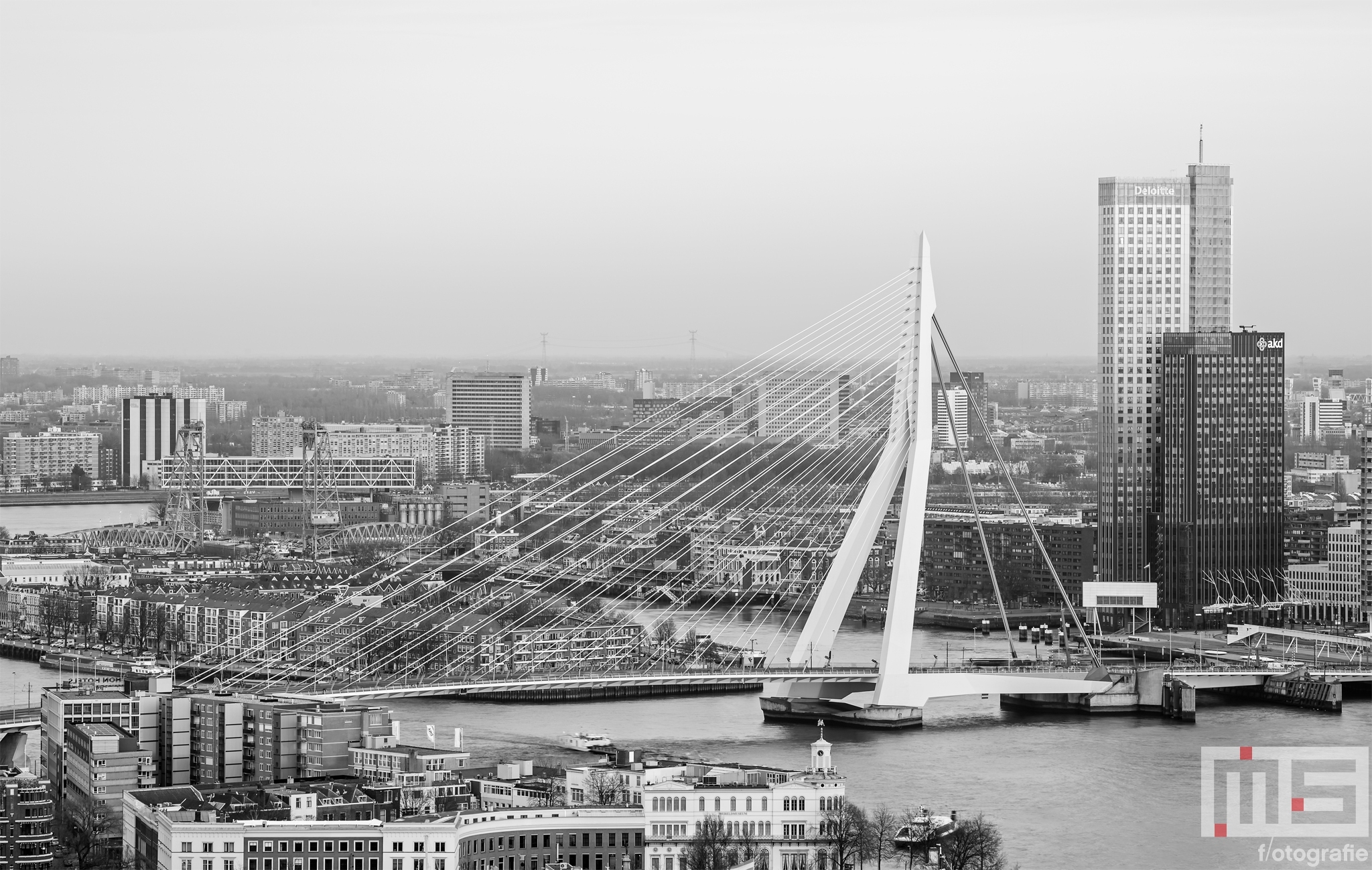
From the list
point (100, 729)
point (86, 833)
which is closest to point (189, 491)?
point (100, 729)

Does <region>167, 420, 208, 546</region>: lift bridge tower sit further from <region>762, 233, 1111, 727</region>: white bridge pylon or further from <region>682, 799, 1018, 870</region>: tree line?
<region>682, 799, 1018, 870</region>: tree line

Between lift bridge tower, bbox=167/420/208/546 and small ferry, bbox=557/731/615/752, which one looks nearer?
small ferry, bbox=557/731/615/752

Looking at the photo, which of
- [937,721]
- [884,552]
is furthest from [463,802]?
[884,552]

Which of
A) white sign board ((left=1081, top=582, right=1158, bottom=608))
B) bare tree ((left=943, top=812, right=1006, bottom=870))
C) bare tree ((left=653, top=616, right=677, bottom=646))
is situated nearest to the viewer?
bare tree ((left=943, top=812, right=1006, bottom=870))

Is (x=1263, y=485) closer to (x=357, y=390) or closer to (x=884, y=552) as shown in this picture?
(x=884, y=552)

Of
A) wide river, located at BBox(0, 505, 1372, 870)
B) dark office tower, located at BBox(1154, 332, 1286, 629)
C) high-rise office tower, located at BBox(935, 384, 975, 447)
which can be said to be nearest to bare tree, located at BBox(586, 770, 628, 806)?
wide river, located at BBox(0, 505, 1372, 870)

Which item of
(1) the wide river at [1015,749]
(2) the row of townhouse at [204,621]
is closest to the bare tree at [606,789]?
(1) the wide river at [1015,749]
